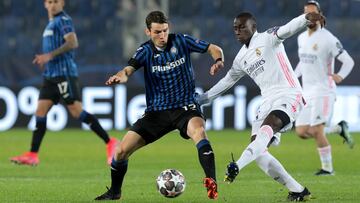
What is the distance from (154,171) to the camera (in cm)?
1346

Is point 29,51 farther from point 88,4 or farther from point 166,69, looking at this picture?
point 166,69

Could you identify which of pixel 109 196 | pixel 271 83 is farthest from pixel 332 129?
pixel 109 196

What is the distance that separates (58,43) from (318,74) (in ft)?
11.8

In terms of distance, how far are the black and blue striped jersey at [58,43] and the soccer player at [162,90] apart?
476 centimetres

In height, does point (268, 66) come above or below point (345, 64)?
below

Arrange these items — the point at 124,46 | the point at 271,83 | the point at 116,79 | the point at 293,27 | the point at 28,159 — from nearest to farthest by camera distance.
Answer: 1. the point at 116,79
2. the point at 293,27
3. the point at 271,83
4. the point at 28,159
5. the point at 124,46

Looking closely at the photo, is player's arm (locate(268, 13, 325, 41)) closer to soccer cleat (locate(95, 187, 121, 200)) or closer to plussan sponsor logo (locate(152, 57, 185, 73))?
plussan sponsor logo (locate(152, 57, 185, 73))

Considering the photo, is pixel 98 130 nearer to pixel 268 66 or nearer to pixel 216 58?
pixel 268 66

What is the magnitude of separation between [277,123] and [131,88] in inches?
468

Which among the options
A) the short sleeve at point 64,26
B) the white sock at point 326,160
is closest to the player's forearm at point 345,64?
the white sock at point 326,160

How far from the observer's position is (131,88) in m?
21.3


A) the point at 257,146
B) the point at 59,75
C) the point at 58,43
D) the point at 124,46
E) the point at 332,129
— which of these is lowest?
the point at 257,146

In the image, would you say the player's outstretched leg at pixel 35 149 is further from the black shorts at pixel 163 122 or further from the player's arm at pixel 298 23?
the player's arm at pixel 298 23

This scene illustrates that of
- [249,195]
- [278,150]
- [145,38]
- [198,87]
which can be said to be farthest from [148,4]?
[249,195]
